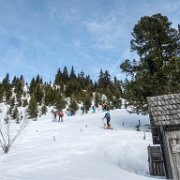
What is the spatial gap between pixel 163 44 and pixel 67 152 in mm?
13049

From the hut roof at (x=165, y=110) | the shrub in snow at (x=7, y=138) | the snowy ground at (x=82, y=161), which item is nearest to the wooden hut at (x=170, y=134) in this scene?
the hut roof at (x=165, y=110)

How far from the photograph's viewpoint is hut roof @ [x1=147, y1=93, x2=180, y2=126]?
10148 mm

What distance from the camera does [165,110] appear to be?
10711 mm

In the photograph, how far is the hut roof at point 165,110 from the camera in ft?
33.3

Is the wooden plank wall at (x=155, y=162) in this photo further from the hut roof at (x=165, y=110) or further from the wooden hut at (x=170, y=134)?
the hut roof at (x=165, y=110)

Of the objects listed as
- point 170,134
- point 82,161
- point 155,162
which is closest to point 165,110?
point 170,134

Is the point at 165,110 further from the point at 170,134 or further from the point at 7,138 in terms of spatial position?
the point at 7,138

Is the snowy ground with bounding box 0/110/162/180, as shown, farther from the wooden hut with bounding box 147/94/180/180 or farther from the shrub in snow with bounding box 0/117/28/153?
the wooden hut with bounding box 147/94/180/180

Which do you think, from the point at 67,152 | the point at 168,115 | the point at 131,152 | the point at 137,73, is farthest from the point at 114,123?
the point at 168,115

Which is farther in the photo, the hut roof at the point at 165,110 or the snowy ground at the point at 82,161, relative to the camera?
the hut roof at the point at 165,110

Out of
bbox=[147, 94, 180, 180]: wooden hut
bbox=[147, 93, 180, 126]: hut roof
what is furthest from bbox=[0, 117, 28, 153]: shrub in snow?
bbox=[147, 94, 180, 180]: wooden hut

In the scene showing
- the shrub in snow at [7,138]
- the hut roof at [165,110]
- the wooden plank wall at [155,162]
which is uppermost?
the hut roof at [165,110]

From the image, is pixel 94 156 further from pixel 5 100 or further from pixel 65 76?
pixel 65 76

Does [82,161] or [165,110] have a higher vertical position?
[165,110]
